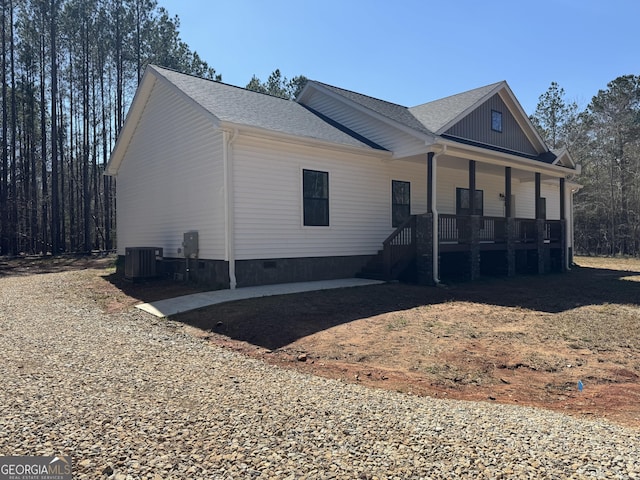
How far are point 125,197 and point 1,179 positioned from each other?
13.6 m

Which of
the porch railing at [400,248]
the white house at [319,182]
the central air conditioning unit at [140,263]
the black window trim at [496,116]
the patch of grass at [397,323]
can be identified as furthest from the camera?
the black window trim at [496,116]

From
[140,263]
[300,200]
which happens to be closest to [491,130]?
[300,200]

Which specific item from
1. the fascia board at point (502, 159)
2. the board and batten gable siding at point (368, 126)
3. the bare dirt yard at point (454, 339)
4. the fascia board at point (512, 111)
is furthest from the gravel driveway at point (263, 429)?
the fascia board at point (512, 111)

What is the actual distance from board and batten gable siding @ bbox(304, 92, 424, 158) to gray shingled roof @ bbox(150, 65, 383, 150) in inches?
13.3

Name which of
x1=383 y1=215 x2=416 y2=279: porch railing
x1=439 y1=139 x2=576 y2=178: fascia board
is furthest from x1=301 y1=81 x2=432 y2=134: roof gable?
Answer: x1=383 y1=215 x2=416 y2=279: porch railing

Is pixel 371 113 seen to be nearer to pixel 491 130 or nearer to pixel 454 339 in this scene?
pixel 491 130

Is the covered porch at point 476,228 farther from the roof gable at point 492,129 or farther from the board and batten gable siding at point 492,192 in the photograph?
the roof gable at point 492,129

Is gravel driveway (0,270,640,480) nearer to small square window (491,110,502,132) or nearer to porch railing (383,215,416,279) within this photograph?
porch railing (383,215,416,279)

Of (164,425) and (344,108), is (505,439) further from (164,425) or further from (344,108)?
(344,108)

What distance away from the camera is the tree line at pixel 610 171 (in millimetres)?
30359

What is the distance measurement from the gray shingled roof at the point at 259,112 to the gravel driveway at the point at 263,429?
6987mm

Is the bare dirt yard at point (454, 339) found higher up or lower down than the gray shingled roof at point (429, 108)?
lower down

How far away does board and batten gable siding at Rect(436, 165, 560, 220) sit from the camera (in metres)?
16.2

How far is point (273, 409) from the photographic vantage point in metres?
3.71
